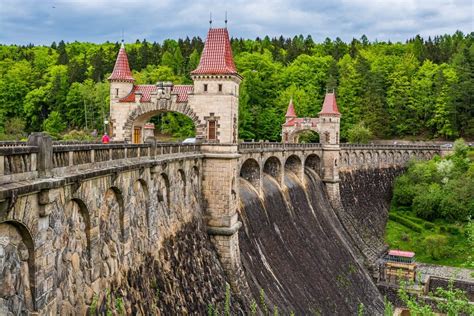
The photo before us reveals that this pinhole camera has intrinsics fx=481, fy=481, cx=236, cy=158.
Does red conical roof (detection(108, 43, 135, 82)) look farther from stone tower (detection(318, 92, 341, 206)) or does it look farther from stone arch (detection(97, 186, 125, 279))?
stone tower (detection(318, 92, 341, 206))

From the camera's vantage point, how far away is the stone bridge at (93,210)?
33.2ft

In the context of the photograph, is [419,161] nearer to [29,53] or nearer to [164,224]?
[164,224]

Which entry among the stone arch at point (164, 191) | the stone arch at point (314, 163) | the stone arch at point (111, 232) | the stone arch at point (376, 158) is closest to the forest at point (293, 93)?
the stone arch at point (376, 158)

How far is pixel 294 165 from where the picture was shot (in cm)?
4666

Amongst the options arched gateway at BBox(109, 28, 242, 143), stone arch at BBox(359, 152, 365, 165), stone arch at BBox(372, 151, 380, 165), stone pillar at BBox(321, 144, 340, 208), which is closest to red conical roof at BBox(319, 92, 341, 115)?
stone pillar at BBox(321, 144, 340, 208)

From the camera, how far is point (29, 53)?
374 feet

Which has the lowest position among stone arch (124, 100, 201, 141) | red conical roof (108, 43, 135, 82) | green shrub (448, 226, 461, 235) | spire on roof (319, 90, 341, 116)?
green shrub (448, 226, 461, 235)

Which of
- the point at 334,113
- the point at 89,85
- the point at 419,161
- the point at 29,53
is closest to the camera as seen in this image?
the point at 334,113

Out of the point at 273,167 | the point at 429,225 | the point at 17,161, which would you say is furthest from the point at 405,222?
the point at 17,161

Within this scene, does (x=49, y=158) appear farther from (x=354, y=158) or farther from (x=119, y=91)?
(x=354, y=158)

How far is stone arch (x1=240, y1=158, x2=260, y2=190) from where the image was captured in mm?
36562

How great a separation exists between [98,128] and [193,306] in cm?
6913

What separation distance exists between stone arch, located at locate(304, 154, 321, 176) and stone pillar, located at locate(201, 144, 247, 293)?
1043 inches

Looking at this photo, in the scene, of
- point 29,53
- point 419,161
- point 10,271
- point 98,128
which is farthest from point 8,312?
point 29,53
